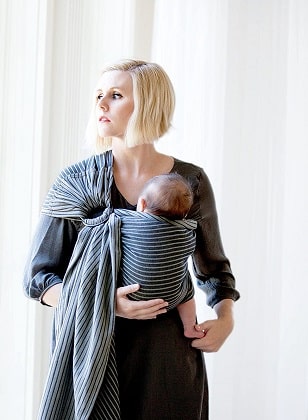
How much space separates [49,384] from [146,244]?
306 mm

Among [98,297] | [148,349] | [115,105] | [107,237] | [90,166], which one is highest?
[115,105]

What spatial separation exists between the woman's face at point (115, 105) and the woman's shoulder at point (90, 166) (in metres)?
0.05

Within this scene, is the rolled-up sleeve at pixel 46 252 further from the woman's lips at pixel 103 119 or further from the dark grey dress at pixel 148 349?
the woman's lips at pixel 103 119

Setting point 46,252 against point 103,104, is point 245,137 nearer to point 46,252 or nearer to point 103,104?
point 103,104

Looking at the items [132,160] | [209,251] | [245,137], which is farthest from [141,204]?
[245,137]

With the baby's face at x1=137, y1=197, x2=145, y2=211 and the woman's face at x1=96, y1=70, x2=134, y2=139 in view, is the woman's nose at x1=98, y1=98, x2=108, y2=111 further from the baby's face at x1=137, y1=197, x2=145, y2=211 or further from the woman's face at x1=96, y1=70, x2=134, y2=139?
the baby's face at x1=137, y1=197, x2=145, y2=211

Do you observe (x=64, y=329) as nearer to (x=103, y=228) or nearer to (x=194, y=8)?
(x=103, y=228)

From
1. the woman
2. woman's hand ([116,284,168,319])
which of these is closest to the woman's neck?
the woman

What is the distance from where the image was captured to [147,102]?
132 cm

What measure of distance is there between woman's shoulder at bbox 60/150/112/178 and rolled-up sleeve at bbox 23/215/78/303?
9 centimetres

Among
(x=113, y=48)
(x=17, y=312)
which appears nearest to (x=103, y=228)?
(x=17, y=312)

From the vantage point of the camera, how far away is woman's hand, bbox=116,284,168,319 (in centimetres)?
123

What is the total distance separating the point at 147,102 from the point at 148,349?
0.47 meters

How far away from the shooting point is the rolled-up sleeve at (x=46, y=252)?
1.32 m
